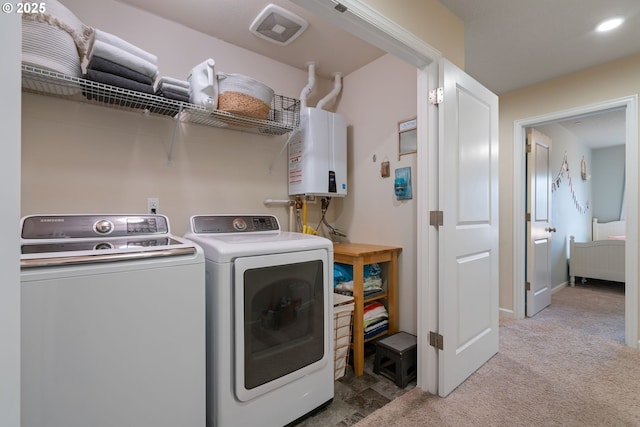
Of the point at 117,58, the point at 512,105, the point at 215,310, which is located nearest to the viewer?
the point at 215,310

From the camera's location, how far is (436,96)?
177 centimetres

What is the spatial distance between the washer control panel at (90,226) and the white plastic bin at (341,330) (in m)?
1.14

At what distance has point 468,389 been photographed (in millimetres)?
1814

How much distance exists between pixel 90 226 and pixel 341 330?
152cm

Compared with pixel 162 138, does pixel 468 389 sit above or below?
below

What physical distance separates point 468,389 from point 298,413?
3.48 feet

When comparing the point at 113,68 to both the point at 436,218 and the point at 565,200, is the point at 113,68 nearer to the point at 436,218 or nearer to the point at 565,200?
the point at 436,218

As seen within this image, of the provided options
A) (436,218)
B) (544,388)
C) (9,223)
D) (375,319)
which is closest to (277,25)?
(436,218)

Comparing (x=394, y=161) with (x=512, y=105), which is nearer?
(x=394, y=161)

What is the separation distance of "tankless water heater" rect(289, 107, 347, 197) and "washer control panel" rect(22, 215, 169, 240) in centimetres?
106

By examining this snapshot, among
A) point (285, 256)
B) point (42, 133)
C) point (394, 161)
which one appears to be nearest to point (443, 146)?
point (394, 161)

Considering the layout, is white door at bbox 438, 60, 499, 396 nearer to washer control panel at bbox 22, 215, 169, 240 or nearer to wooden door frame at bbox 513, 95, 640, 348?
wooden door frame at bbox 513, 95, 640, 348

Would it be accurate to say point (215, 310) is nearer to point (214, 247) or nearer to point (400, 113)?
point (214, 247)

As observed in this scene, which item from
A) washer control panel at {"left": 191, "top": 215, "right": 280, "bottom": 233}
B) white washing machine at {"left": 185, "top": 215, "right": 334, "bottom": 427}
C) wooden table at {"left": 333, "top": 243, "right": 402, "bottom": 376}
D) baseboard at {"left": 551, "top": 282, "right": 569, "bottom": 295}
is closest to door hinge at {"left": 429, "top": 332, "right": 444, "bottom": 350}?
wooden table at {"left": 333, "top": 243, "right": 402, "bottom": 376}
